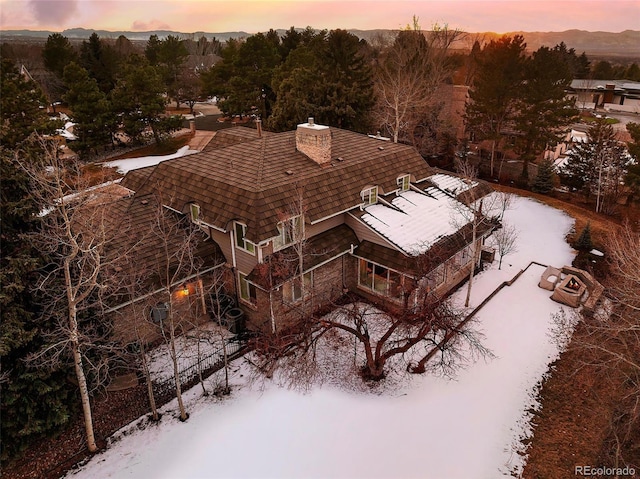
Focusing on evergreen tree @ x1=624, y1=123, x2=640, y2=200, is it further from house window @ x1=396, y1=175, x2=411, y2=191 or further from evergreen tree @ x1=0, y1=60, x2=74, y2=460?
evergreen tree @ x1=0, y1=60, x2=74, y2=460

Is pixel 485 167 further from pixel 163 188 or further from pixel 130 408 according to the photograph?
pixel 130 408

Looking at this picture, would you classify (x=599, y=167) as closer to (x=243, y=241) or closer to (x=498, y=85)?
(x=498, y=85)

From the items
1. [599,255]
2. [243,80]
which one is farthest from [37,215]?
[243,80]

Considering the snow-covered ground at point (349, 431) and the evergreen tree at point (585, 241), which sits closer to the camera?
the snow-covered ground at point (349, 431)

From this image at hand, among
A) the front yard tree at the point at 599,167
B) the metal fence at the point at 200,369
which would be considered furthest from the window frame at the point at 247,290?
the front yard tree at the point at 599,167

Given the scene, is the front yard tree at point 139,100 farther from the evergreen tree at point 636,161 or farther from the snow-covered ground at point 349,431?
the evergreen tree at point 636,161

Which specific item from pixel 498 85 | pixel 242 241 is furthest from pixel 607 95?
pixel 242 241

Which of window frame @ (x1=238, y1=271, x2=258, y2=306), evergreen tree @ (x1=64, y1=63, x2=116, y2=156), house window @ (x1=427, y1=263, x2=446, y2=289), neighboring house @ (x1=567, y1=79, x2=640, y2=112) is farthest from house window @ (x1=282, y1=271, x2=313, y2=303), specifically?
neighboring house @ (x1=567, y1=79, x2=640, y2=112)
